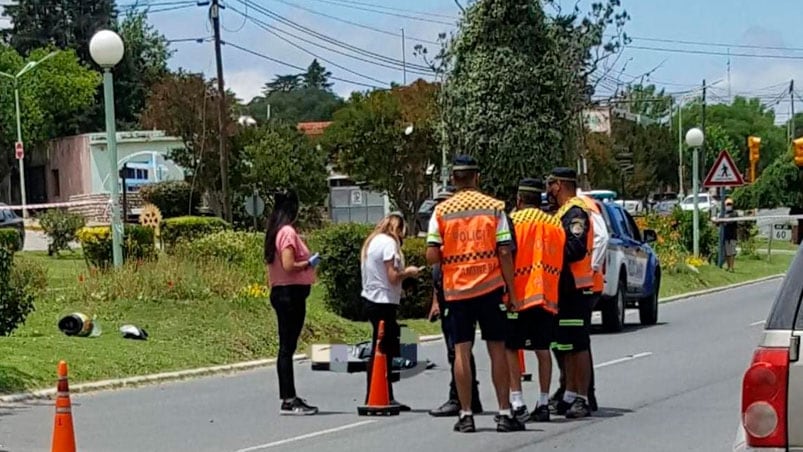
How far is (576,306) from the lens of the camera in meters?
11.1

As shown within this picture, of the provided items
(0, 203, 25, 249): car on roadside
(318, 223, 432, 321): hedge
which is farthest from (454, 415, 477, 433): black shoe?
(0, 203, 25, 249): car on roadside

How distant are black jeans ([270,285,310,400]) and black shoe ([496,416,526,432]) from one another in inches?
86.8

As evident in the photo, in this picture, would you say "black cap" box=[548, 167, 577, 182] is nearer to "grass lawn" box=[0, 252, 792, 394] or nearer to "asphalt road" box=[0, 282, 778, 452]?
"asphalt road" box=[0, 282, 778, 452]

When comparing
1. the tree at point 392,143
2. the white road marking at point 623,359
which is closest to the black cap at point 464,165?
the white road marking at point 623,359

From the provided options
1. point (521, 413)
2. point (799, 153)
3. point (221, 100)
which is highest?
point (221, 100)

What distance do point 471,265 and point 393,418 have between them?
Result: 1989mm

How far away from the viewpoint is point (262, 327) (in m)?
17.5

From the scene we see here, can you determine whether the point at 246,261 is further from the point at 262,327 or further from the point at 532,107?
the point at 532,107

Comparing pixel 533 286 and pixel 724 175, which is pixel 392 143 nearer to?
pixel 724 175

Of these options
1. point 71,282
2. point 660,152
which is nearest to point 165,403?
point 71,282

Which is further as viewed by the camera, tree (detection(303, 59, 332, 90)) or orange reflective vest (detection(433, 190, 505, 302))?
tree (detection(303, 59, 332, 90))

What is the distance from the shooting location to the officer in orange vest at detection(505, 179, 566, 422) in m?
10.6

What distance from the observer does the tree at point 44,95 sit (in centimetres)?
7006

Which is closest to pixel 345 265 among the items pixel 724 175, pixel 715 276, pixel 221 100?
pixel 724 175
